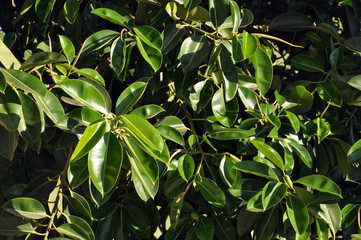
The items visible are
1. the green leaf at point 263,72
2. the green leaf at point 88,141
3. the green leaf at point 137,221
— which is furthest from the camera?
the green leaf at point 137,221

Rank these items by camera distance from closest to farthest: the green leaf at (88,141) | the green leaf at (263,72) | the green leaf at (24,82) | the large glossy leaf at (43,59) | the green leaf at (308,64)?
the green leaf at (88,141) < the green leaf at (24,82) < the large glossy leaf at (43,59) < the green leaf at (263,72) < the green leaf at (308,64)

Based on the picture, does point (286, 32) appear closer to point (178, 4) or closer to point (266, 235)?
point (178, 4)

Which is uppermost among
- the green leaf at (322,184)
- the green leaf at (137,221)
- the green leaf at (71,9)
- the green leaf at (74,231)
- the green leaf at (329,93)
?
the green leaf at (71,9)

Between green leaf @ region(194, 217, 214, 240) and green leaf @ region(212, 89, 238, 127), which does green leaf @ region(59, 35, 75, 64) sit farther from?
green leaf @ region(194, 217, 214, 240)

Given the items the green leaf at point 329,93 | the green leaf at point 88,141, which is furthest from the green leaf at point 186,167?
the green leaf at point 329,93

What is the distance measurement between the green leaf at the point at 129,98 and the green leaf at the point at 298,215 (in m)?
0.46

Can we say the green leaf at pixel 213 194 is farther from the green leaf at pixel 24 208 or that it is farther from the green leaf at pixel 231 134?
the green leaf at pixel 24 208

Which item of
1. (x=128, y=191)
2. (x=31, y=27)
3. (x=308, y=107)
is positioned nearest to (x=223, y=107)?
(x=308, y=107)

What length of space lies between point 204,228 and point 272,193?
24 centimetres

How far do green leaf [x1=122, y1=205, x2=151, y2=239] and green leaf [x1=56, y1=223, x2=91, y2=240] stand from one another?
0.22m

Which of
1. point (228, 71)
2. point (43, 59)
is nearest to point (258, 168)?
point (228, 71)

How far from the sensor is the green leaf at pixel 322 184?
131 cm

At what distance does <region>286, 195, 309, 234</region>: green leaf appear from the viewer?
51.3 inches

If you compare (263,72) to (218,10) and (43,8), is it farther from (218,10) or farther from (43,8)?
(43,8)
